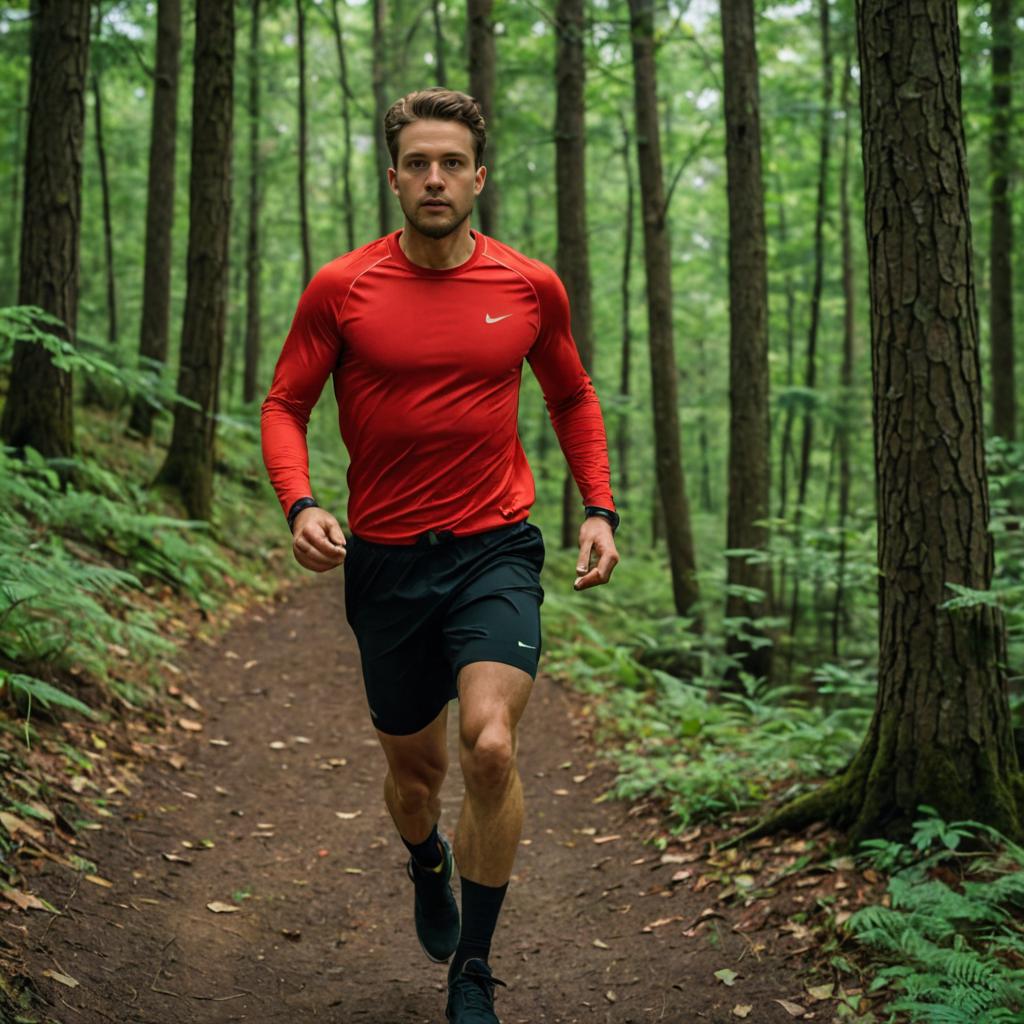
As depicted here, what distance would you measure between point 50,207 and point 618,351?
89.2 ft

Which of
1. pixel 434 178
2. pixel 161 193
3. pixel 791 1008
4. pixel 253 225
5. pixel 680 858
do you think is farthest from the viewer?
pixel 253 225

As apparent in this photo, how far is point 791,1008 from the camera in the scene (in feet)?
12.2

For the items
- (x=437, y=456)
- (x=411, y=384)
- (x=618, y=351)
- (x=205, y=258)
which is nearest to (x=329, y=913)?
(x=437, y=456)

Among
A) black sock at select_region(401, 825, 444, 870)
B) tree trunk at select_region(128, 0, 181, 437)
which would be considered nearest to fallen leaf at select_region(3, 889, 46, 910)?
black sock at select_region(401, 825, 444, 870)

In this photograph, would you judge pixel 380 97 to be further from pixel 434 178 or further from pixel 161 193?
pixel 434 178

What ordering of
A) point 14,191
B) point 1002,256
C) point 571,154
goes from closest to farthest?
point 571,154, point 1002,256, point 14,191

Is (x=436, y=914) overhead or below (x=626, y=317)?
below

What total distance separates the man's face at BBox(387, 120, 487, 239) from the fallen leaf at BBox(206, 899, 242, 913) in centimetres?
310

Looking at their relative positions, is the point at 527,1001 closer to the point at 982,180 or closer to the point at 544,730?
the point at 544,730

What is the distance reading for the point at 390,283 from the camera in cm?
356

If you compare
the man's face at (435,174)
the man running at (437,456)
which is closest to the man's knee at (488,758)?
the man running at (437,456)

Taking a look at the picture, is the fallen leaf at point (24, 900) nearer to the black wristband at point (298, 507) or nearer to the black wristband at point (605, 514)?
the black wristband at point (298, 507)

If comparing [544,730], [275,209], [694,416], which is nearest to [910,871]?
[544,730]

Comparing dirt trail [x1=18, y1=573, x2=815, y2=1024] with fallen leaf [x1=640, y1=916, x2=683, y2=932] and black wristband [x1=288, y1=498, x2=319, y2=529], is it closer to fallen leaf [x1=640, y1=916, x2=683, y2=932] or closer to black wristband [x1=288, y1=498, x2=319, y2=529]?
fallen leaf [x1=640, y1=916, x2=683, y2=932]
